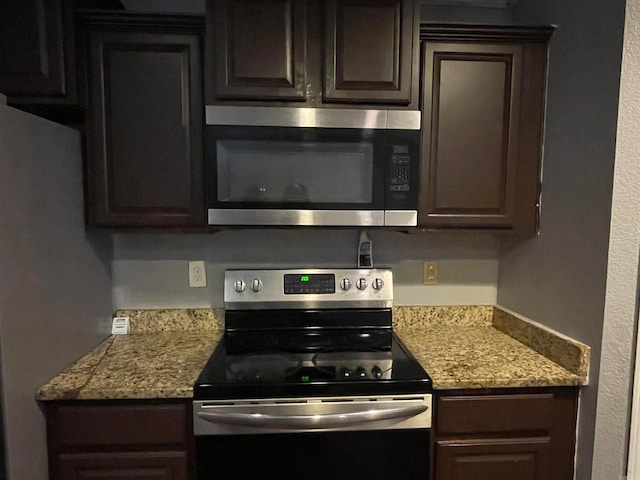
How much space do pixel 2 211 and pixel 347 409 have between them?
1.19 metres

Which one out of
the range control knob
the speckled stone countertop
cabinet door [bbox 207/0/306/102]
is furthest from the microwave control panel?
the speckled stone countertop

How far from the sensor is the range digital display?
184 cm

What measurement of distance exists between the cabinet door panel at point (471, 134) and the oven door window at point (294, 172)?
288mm

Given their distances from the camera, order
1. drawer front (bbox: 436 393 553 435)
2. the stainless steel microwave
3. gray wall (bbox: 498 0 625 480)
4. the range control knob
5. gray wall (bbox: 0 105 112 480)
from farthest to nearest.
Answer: the range control knob, the stainless steel microwave, drawer front (bbox: 436 393 553 435), gray wall (bbox: 498 0 625 480), gray wall (bbox: 0 105 112 480)

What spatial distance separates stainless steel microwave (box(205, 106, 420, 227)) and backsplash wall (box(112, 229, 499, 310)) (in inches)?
15.7

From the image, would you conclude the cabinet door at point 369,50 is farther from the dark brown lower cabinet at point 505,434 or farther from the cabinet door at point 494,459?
the cabinet door at point 494,459

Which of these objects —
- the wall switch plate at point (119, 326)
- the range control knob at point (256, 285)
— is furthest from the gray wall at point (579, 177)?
the wall switch plate at point (119, 326)

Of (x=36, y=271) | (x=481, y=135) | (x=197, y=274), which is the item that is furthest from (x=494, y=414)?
(x=36, y=271)

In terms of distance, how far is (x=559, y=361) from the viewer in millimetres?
1520

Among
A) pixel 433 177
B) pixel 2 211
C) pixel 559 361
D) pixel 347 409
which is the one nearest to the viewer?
pixel 2 211

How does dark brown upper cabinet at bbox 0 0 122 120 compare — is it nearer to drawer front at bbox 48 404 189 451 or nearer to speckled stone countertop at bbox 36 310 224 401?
speckled stone countertop at bbox 36 310 224 401

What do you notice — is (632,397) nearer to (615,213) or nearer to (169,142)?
(615,213)

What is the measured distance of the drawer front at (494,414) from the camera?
4.70 ft

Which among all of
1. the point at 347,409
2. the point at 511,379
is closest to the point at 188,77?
the point at 347,409
